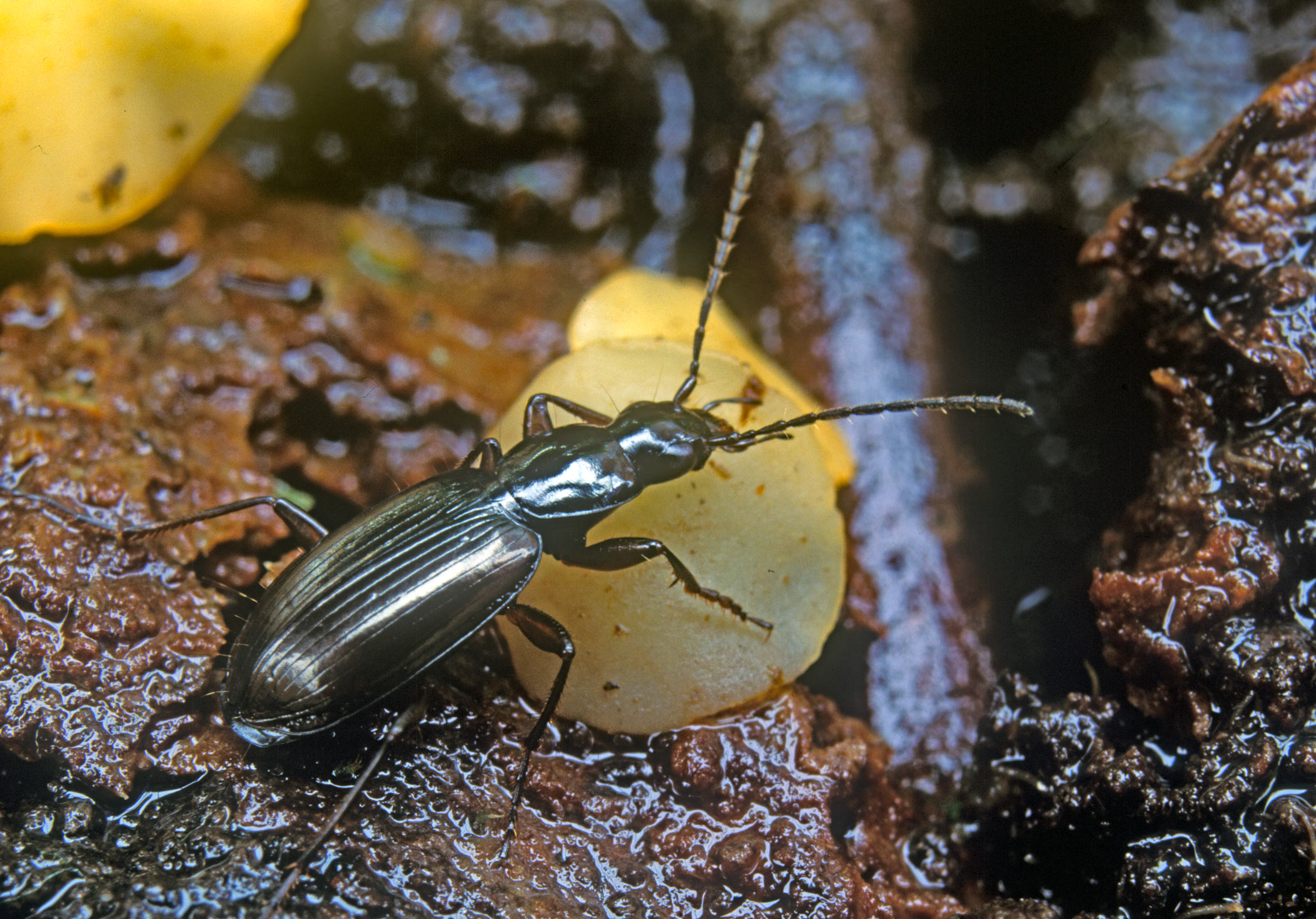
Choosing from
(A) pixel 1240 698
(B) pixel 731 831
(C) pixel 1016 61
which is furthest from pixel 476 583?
(C) pixel 1016 61

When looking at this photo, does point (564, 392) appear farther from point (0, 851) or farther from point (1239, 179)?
point (1239, 179)

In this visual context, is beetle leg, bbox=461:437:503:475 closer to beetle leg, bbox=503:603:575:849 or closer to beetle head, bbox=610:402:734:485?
beetle head, bbox=610:402:734:485

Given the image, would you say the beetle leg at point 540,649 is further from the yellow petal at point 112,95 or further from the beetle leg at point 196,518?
the yellow petal at point 112,95

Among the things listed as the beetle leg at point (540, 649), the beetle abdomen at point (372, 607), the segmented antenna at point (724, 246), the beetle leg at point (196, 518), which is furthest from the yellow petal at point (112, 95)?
the beetle leg at point (540, 649)

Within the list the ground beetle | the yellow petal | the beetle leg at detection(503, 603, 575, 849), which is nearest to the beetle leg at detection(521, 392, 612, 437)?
the ground beetle

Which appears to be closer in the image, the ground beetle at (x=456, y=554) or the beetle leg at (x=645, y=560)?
the ground beetle at (x=456, y=554)
